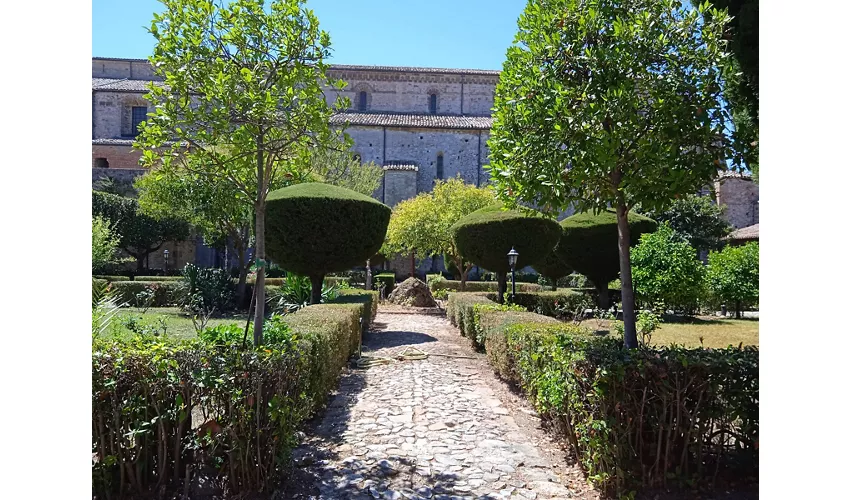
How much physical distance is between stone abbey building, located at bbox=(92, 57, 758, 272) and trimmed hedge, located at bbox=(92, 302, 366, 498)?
90.0 feet

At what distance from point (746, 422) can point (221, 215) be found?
15.7 m

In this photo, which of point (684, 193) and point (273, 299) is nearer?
point (684, 193)

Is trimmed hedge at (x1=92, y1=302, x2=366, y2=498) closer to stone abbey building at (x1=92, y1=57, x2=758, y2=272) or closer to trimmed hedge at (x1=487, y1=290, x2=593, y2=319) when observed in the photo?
trimmed hedge at (x1=487, y1=290, x2=593, y2=319)

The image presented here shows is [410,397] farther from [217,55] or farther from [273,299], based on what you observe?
[273,299]

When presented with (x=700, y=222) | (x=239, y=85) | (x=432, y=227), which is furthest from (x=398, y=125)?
(x=239, y=85)

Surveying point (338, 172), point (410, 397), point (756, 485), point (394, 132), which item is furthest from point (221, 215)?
point (394, 132)

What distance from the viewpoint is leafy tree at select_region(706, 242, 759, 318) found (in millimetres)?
15180

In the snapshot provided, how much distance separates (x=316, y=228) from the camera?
411 inches

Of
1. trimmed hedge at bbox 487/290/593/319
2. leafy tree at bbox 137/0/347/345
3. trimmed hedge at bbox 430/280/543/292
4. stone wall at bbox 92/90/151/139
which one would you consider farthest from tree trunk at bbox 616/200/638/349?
stone wall at bbox 92/90/151/139

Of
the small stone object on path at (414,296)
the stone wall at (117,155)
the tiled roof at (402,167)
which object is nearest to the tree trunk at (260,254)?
the small stone object on path at (414,296)

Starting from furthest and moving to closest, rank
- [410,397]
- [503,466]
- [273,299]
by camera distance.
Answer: [273,299] < [410,397] < [503,466]

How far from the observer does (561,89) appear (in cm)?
423

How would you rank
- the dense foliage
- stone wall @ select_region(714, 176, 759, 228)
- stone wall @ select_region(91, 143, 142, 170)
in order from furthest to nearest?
1. stone wall @ select_region(714, 176, 759, 228)
2. stone wall @ select_region(91, 143, 142, 170)
3. the dense foliage

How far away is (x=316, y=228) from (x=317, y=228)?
0.8 inches
